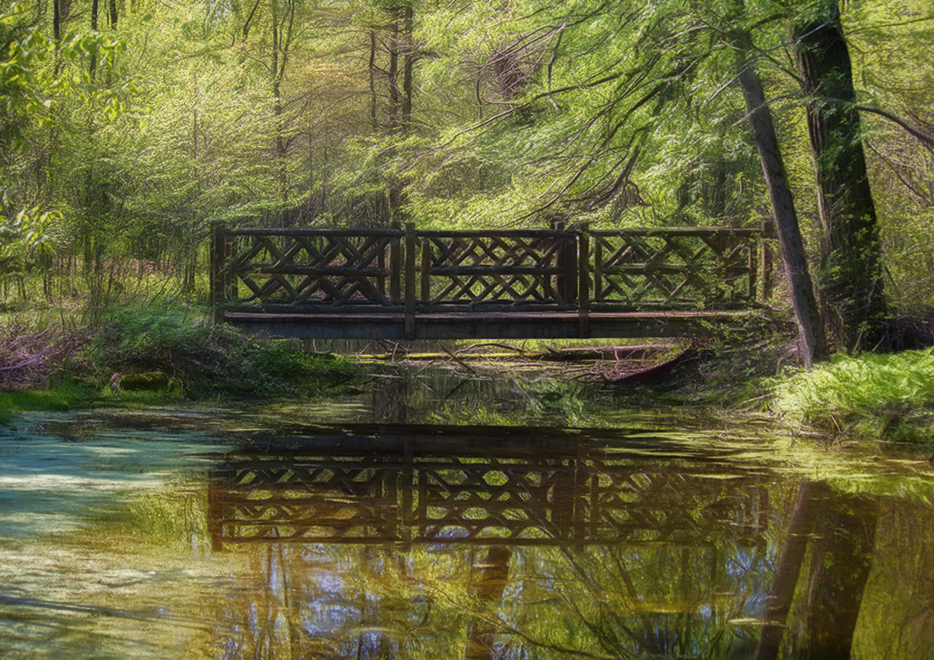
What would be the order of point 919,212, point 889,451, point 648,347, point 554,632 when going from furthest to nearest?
point 648,347 → point 919,212 → point 889,451 → point 554,632

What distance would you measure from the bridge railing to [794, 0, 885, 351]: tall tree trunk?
206 centimetres

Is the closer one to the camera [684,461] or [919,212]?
[684,461]

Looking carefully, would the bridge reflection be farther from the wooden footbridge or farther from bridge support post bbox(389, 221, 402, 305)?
bridge support post bbox(389, 221, 402, 305)

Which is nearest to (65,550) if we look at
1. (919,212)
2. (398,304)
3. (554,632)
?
(554,632)

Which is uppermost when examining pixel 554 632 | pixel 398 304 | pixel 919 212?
pixel 919 212

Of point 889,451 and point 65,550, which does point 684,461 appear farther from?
point 65,550

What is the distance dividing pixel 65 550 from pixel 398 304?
830 cm

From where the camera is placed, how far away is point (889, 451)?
7.51 meters

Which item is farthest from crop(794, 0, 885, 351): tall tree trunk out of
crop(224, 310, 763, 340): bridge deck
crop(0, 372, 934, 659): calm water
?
crop(0, 372, 934, 659): calm water

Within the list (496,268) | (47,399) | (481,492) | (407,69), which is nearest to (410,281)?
(496,268)

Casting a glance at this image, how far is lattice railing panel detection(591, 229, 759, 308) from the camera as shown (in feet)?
39.4

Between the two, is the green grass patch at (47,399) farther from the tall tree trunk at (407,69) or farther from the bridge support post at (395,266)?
the tall tree trunk at (407,69)

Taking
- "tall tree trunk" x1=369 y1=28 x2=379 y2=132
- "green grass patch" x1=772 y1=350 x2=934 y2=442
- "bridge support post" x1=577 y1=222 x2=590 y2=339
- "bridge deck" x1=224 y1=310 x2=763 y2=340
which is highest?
"tall tree trunk" x1=369 y1=28 x2=379 y2=132

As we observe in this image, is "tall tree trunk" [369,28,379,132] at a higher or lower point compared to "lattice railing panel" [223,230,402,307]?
higher
